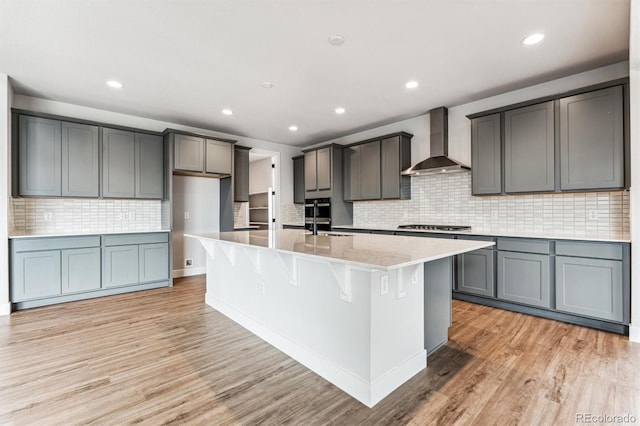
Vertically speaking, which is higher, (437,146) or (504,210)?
(437,146)

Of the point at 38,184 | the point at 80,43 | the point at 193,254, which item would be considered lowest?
the point at 193,254

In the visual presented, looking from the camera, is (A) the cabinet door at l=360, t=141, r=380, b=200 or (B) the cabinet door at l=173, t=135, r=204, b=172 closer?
(B) the cabinet door at l=173, t=135, r=204, b=172

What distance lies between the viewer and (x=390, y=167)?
15.7ft

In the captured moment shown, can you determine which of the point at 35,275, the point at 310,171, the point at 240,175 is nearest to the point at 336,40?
the point at 310,171

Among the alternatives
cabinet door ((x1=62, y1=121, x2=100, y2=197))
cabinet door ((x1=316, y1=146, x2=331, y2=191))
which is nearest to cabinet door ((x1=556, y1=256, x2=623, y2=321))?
cabinet door ((x1=316, y1=146, x2=331, y2=191))

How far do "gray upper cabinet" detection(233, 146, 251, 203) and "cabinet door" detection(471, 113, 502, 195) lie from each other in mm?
3735

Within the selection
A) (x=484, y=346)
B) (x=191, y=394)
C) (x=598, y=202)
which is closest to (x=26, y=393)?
(x=191, y=394)

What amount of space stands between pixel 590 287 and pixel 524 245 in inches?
24.9

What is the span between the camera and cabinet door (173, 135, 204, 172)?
455 centimetres

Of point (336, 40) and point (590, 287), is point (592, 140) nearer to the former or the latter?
point (590, 287)

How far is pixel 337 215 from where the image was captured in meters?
5.50

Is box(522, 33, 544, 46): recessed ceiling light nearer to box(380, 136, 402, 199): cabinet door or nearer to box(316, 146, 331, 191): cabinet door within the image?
box(380, 136, 402, 199): cabinet door

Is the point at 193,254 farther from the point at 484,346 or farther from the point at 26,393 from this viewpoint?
the point at 484,346

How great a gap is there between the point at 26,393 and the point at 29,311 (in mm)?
2153
